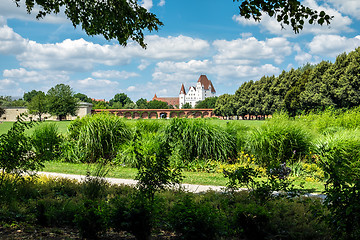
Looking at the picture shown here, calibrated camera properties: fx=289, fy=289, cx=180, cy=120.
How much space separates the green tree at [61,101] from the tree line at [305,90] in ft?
102

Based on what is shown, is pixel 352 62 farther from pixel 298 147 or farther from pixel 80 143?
pixel 80 143

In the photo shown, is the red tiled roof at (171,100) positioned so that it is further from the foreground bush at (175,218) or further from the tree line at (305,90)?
the foreground bush at (175,218)

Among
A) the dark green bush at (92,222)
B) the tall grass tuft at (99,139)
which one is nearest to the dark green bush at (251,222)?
the dark green bush at (92,222)

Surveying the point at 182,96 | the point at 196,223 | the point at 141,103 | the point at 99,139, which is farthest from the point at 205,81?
the point at 196,223

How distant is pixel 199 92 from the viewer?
148 metres

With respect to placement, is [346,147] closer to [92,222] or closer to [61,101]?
[92,222]

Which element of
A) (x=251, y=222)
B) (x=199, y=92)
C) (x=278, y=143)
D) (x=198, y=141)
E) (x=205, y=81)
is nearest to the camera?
(x=251, y=222)

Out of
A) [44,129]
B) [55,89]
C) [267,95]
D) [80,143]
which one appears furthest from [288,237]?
[55,89]

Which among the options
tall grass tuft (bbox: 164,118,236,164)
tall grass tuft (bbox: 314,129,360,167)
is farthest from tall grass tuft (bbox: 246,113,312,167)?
tall grass tuft (bbox: 314,129,360,167)

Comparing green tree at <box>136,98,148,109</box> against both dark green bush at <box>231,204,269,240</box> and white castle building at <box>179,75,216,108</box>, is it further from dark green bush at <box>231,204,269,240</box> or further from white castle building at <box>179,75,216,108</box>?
dark green bush at <box>231,204,269,240</box>

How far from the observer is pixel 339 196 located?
2.55 meters

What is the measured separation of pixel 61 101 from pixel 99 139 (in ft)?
147

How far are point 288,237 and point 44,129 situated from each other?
33.5ft

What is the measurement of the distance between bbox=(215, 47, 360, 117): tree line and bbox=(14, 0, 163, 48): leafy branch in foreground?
15212mm
